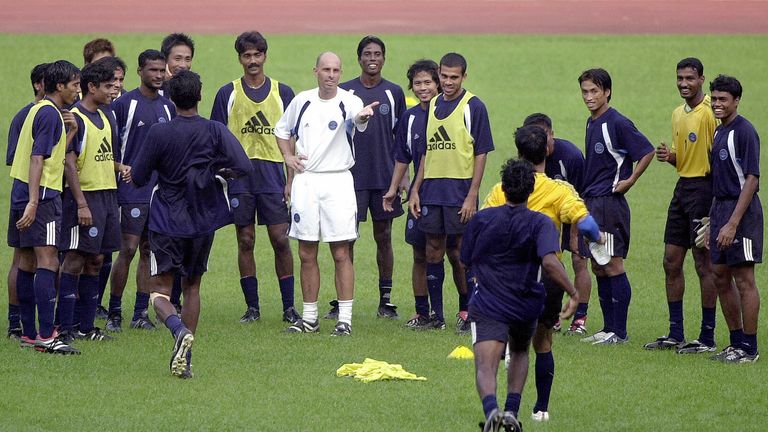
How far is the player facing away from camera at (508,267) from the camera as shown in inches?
284

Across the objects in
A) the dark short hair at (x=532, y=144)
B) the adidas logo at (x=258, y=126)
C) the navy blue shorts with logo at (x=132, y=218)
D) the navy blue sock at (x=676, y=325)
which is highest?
the dark short hair at (x=532, y=144)

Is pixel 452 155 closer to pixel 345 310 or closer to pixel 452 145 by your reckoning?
pixel 452 145

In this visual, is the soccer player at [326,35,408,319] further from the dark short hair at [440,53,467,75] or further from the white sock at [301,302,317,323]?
the dark short hair at [440,53,467,75]

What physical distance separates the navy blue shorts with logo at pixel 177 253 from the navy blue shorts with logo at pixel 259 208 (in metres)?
2.19

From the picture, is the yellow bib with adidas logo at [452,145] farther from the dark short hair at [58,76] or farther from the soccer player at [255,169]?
the dark short hair at [58,76]

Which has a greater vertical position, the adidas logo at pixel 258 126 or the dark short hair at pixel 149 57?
the dark short hair at pixel 149 57

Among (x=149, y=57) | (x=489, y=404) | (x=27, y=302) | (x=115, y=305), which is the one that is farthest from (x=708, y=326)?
(x=27, y=302)

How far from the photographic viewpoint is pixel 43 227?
377 inches

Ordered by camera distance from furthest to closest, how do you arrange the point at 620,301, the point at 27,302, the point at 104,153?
the point at 620,301, the point at 104,153, the point at 27,302

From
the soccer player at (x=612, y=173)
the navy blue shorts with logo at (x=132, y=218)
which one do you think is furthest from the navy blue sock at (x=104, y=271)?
the soccer player at (x=612, y=173)

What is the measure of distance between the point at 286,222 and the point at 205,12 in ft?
79.6

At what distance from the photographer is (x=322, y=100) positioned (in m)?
10.8

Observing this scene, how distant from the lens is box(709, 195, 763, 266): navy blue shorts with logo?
9.50 meters

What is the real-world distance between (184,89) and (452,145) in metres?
2.71
